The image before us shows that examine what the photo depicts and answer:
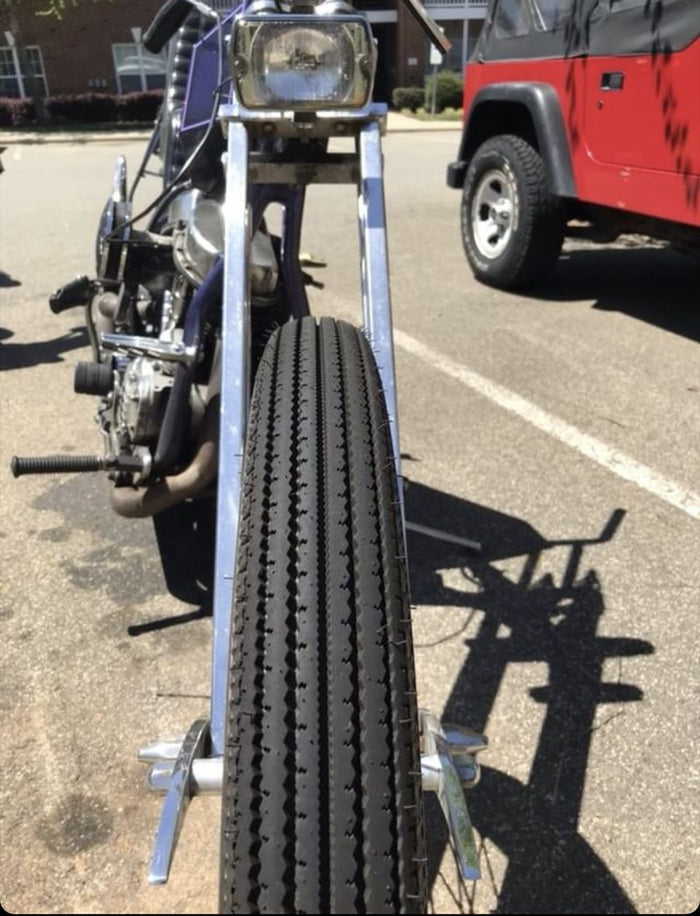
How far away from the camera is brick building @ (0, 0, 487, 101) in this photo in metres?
2.91

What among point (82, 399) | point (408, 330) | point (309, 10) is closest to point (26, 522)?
point (82, 399)

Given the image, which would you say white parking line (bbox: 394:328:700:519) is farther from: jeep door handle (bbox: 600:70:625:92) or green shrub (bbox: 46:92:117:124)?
green shrub (bbox: 46:92:117:124)

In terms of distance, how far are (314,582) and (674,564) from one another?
213 cm

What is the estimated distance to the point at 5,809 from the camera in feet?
6.86

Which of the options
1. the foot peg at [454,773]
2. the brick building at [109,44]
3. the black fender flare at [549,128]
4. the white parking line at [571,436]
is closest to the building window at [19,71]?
the brick building at [109,44]

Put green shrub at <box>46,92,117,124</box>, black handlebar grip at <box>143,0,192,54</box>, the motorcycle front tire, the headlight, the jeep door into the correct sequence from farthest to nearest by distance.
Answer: green shrub at <box>46,92,117,124</box> → the jeep door → black handlebar grip at <box>143,0,192,54</box> → the headlight → the motorcycle front tire

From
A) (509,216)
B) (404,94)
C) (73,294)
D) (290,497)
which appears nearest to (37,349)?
(73,294)

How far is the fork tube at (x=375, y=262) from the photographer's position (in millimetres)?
1945

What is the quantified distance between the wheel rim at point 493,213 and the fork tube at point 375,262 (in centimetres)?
429

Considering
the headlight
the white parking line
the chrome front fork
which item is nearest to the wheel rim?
the white parking line

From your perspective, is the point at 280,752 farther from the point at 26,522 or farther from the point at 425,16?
the point at 26,522

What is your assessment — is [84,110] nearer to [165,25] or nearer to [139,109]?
[139,109]

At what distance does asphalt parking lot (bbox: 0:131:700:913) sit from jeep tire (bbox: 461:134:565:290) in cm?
90

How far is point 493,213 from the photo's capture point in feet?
21.4
